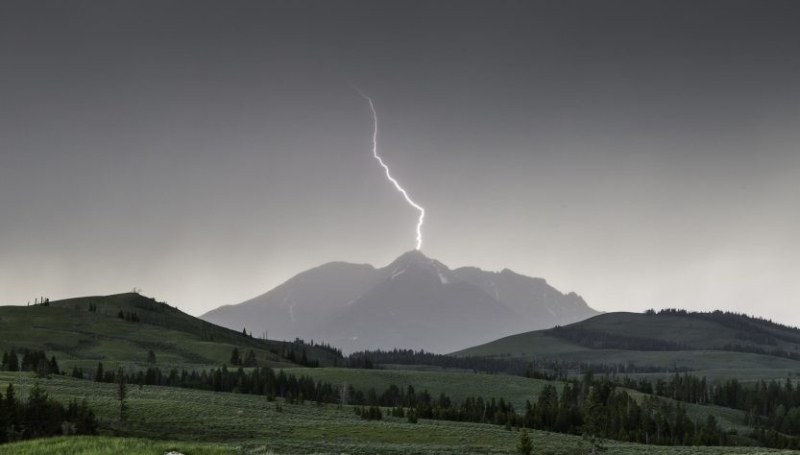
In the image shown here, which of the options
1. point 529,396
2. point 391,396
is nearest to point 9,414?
point 391,396

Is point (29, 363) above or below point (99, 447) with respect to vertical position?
below

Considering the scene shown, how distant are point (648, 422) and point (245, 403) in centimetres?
8613

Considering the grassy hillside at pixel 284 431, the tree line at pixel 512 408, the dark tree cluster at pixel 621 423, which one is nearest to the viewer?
the grassy hillside at pixel 284 431

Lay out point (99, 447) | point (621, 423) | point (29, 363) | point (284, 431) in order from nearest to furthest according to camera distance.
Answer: point (99, 447) → point (284, 431) → point (621, 423) → point (29, 363)

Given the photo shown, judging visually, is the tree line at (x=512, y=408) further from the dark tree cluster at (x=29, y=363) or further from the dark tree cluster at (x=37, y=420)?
the dark tree cluster at (x=37, y=420)

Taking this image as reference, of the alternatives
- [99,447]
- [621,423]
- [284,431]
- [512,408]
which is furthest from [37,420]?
[512,408]

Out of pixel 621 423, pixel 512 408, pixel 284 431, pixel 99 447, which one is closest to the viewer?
pixel 99 447

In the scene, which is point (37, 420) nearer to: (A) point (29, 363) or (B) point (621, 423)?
(B) point (621, 423)

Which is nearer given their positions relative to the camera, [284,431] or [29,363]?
[284,431]

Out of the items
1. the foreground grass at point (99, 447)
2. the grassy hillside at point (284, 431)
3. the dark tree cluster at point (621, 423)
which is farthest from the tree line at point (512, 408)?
the foreground grass at point (99, 447)

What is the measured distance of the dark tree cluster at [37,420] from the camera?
168 ft

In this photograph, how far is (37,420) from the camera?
54469 millimetres

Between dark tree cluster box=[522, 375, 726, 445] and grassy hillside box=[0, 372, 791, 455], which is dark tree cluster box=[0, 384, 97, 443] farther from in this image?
dark tree cluster box=[522, 375, 726, 445]

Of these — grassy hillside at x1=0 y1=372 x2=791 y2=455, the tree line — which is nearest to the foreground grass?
grassy hillside at x1=0 y1=372 x2=791 y2=455
